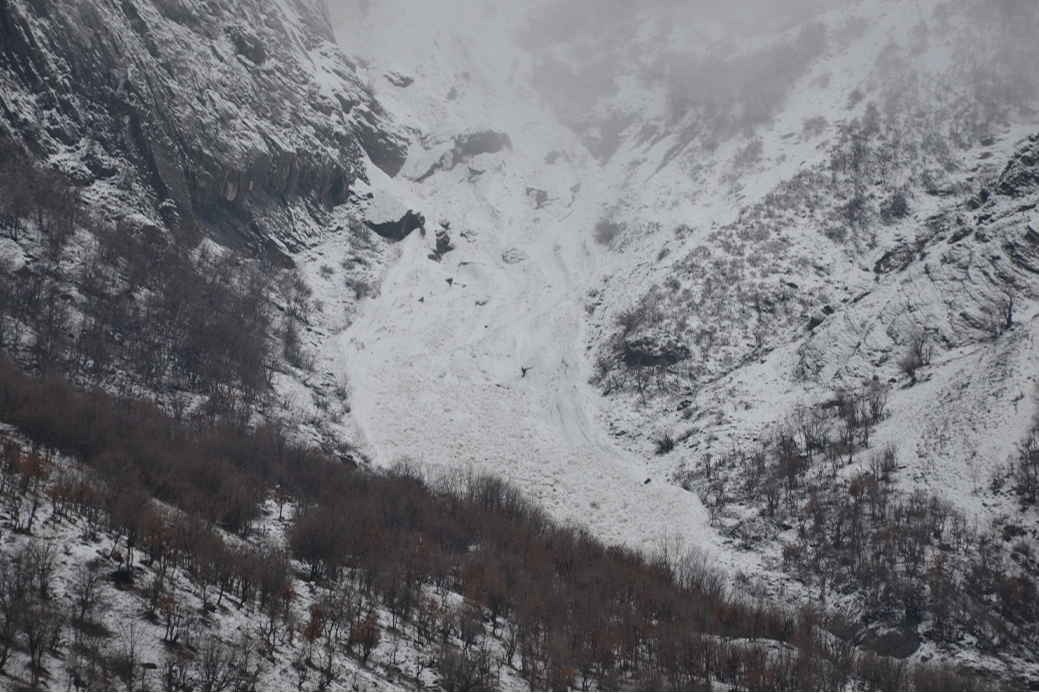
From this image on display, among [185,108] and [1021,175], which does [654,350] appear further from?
[185,108]

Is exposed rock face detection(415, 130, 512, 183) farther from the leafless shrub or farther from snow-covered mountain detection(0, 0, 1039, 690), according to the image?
the leafless shrub

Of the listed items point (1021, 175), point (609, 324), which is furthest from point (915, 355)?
point (609, 324)

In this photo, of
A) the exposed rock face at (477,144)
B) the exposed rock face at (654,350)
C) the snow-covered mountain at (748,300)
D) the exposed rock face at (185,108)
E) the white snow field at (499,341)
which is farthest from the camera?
the exposed rock face at (477,144)

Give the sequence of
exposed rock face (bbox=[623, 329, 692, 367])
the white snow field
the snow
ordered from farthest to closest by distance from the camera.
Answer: exposed rock face (bbox=[623, 329, 692, 367]) → the white snow field → the snow

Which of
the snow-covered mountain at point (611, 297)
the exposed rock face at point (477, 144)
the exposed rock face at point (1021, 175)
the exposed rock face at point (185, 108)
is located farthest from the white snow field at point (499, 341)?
the exposed rock face at point (1021, 175)

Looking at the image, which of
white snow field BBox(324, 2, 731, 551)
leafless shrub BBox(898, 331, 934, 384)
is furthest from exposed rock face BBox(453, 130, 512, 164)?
leafless shrub BBox(898, 331, 934, 384)

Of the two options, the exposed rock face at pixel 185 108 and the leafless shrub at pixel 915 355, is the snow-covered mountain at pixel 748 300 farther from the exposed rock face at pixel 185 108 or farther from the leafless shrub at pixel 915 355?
the exposed rock face at pixel 185 108

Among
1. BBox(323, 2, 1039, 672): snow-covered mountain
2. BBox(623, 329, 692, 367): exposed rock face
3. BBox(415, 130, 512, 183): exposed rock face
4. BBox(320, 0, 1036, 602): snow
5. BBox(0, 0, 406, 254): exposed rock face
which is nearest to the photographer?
BBox(323, 2, 1039, 672): snow-covered mountain
